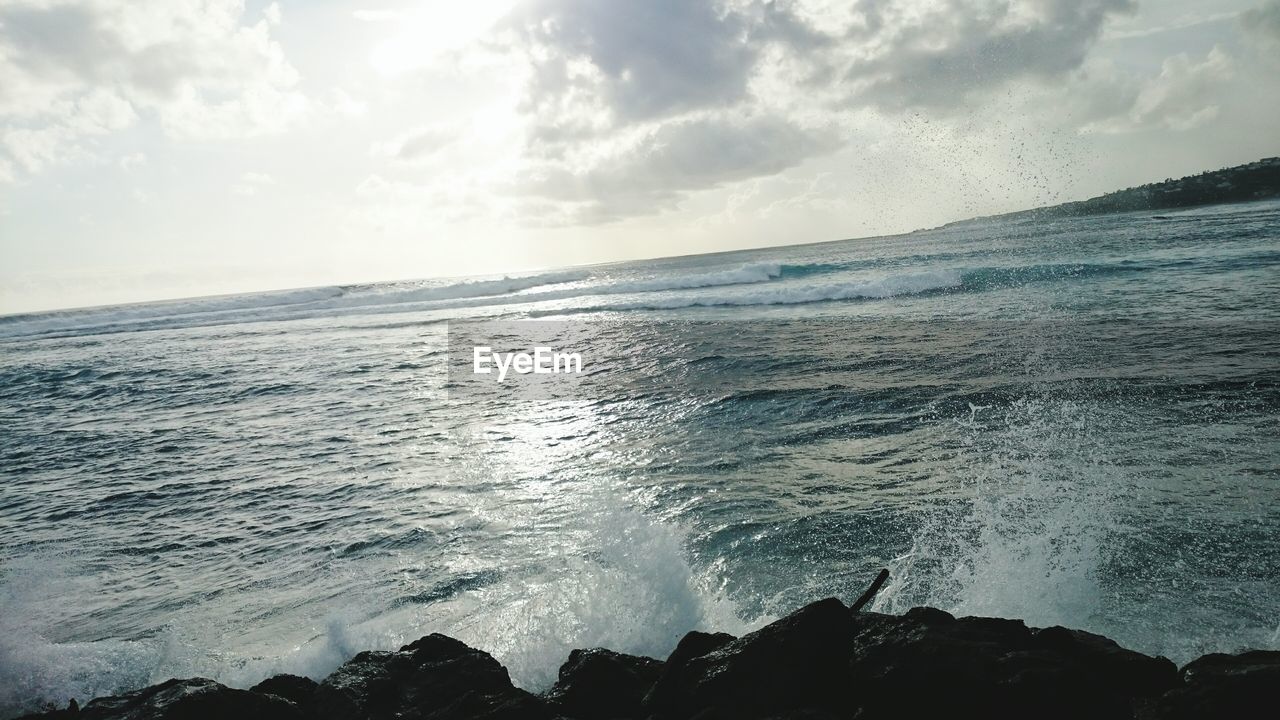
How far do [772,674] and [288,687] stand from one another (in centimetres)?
360

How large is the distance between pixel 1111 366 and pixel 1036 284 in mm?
15854

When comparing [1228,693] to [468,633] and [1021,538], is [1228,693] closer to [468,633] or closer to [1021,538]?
[1021,538]

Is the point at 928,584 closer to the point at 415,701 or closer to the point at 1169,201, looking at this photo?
the point at 415,701

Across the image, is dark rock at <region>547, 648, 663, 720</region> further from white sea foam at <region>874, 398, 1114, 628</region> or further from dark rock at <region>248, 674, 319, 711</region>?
white sea foam at <region>874, 398, 1114, 628</region>

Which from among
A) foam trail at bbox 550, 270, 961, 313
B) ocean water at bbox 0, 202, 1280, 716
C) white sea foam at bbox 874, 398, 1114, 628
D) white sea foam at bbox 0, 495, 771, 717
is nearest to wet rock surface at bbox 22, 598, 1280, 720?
white sea foam at bbox 0, 495, 771, 717

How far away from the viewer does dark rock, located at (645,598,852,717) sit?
374 centimetres

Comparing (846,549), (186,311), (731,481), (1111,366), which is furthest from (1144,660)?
A: (186,311)

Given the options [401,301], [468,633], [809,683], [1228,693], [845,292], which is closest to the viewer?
[1228,693]

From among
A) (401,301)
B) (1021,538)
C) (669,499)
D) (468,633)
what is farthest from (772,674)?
(401,301)

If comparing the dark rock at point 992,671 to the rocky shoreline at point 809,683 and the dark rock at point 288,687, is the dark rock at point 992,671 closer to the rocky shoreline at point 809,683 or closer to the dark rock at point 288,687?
the rocky shoreline at point 809,683

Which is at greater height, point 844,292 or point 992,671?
point 844,292

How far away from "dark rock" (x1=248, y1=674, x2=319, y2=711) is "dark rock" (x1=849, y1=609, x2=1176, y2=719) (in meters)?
3.86

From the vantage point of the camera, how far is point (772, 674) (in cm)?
383

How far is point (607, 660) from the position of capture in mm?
4668
